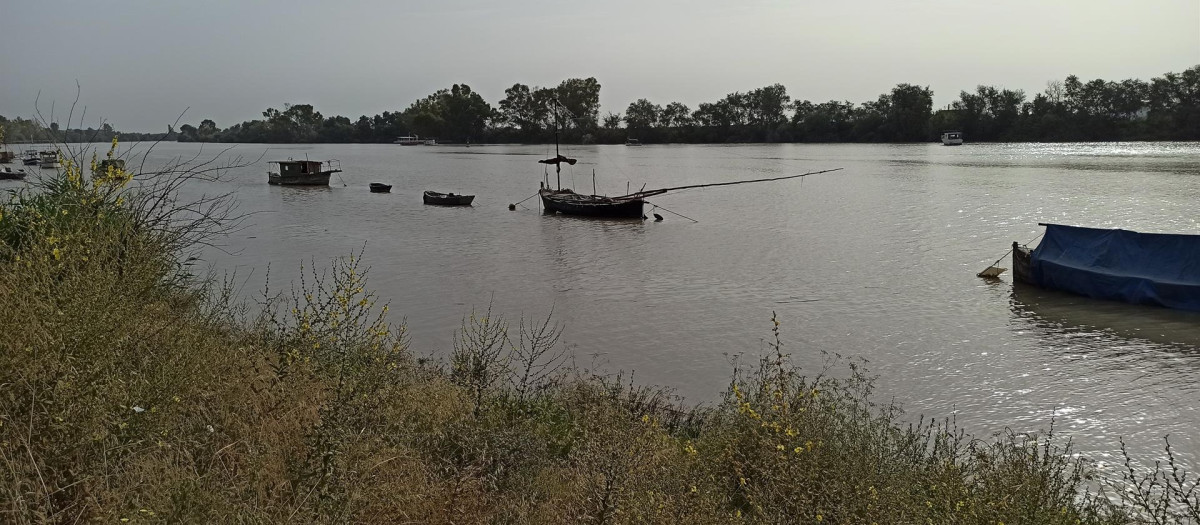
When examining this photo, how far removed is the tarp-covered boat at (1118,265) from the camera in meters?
17.3

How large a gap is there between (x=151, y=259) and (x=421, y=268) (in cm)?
1570

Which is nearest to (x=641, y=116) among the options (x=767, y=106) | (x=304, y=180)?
(x=767, y=106)

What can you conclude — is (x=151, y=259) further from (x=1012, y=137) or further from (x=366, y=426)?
(x=1012, y=137)

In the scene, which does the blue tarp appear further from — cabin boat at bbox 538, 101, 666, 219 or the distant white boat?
the distant white boat

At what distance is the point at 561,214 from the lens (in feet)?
137

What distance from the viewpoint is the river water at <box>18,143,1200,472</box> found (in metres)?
12.6

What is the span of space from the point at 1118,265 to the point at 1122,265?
8 cm

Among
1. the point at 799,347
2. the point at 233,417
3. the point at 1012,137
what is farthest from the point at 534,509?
the point at 1012,137

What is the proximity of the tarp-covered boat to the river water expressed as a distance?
0.44 metres

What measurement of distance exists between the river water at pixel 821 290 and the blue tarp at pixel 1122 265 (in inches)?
16.5

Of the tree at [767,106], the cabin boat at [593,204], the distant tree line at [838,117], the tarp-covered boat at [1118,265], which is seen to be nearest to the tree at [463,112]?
the distant tree line at [838,117]

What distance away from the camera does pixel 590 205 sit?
129 ft

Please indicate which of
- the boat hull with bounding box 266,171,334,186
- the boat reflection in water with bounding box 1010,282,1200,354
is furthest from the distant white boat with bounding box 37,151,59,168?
the boat reflection in water with bounding box 1010,282,1200,354

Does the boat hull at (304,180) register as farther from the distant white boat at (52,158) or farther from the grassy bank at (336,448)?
the grassy bank at (336,448)
